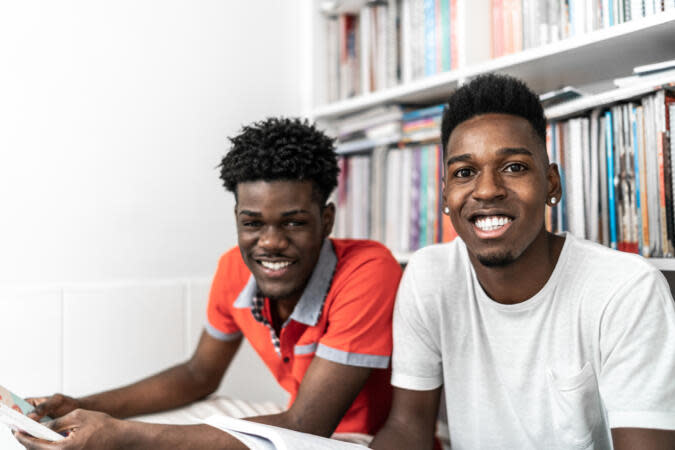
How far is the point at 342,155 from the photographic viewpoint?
1.80m

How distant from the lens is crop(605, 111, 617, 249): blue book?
1.18 meters

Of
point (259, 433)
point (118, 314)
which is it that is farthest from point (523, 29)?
point (118, 314)

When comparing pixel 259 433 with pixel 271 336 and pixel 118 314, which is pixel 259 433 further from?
pixel 118 314

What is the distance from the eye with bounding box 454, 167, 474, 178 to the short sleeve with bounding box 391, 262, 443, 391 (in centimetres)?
21

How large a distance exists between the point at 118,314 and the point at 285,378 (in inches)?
18.6

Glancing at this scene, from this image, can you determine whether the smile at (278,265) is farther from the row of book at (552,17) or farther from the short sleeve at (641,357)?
the row of book at (552,17)

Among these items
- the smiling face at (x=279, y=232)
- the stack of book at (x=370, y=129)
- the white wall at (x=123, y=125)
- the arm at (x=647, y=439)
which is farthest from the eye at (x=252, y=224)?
the arm at (x=647, y=439)

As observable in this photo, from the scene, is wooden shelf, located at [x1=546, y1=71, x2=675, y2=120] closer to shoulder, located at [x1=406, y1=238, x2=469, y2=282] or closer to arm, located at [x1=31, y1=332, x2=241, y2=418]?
shoulder, located at [x1=406, y1=238, x2=469, y2=282]

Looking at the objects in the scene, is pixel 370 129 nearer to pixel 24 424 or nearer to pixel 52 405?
pixel 52 405

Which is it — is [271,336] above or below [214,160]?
below

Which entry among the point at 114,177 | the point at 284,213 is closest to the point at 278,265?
the point at 284,213

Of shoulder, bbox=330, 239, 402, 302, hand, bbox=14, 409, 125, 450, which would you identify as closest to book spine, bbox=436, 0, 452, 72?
shoulder, bbox=330, 239, 402, 302

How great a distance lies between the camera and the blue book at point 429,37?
156 centimetres

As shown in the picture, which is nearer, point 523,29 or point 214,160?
point 523,29
